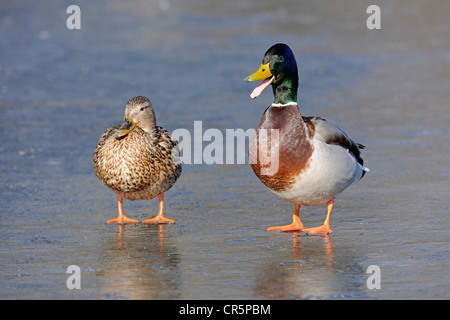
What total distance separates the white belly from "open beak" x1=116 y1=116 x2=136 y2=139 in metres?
1.15

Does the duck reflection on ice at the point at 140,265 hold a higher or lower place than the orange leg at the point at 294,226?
lower

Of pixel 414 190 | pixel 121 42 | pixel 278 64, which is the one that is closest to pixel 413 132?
pixel 414 190

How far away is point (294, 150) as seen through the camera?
5113 millimetres

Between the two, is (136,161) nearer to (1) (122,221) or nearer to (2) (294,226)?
(1) (122,221)

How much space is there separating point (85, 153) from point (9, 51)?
6.60m

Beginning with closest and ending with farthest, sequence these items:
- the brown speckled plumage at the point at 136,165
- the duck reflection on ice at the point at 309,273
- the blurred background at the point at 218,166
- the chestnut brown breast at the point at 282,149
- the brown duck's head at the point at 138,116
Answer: the duck reflection on ice at the point at 309,273
the blurred background at the point at 218,166
the chestnut brown breast at the point at 282,149
the brown speckled plumage at the point at 136,165
the brown duck's head at the point at 138,116

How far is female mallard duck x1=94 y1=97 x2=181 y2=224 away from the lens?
18.0ft

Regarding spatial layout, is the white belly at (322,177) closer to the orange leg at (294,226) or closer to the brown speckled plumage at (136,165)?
the orange leg at (294,226)

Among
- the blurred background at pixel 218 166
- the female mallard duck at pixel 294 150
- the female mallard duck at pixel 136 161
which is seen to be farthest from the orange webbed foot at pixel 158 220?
the female mallard duck at pixel 294 150

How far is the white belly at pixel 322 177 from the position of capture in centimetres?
513

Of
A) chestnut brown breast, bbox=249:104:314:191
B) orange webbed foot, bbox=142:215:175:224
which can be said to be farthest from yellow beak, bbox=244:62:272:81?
orange webbed foot, bbox=142:215:175:224

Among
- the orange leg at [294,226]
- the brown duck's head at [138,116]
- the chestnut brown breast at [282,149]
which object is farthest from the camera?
the brown duck's head at [138,116]
